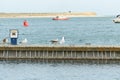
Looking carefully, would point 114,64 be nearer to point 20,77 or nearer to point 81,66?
point 81,66

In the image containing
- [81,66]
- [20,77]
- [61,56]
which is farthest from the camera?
[61,56]

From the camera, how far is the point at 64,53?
75.2 metres

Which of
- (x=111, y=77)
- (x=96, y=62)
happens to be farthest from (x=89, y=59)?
(x=111, y=77)

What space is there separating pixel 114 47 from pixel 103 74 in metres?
10.7

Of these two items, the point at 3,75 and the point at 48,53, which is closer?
the point at 3,75

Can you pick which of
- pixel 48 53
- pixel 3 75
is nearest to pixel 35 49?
pixel 48 53

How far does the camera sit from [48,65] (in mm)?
71812

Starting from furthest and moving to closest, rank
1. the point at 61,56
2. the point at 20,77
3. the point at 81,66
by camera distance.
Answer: the point at 61,56 → the point at 81,66 → the point at 20,77

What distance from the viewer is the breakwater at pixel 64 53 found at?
74.4 meters

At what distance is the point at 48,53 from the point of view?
75500 millimetres

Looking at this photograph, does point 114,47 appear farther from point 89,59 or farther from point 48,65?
point 48,65

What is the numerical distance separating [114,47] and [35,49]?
9599 millimetres

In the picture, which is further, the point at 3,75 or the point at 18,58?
the point at 18,58

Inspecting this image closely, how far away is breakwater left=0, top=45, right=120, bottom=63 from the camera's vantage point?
244ft
